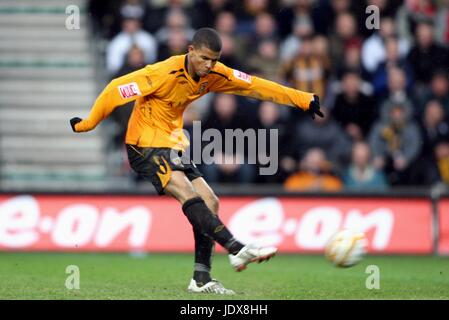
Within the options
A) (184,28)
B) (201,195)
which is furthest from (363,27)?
(201,195)

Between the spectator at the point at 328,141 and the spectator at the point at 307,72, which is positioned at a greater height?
the spectator at the point at 307,72

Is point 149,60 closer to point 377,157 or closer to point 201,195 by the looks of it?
point 377,157

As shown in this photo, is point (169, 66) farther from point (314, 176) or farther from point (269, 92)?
point (314, 176)

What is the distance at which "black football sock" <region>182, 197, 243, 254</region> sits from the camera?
895cm

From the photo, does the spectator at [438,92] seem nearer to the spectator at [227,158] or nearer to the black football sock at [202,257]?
the spectator at [227,158]

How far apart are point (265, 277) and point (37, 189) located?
4.62 metres

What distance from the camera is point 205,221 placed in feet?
29.7

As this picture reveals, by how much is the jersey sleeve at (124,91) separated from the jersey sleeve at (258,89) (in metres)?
0.64

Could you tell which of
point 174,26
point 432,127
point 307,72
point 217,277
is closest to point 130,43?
point 174,26

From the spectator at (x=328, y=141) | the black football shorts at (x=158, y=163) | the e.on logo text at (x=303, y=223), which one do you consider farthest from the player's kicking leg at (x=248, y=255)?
the spectator at (x=328, y=141)

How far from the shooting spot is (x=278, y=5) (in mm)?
16844

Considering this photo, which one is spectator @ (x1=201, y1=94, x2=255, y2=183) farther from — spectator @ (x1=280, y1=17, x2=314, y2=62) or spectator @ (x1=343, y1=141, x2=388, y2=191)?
spectator @ (x1=280, y1=17, x2=314, y2=62)

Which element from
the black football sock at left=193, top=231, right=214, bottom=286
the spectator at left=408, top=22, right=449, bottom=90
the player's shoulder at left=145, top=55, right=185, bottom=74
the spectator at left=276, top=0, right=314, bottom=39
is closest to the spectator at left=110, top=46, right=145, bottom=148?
the spectator at left=276, top=0, right=314, bottom=39

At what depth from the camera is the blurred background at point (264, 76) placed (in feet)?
49.9
